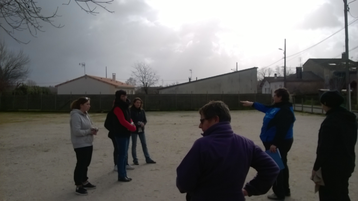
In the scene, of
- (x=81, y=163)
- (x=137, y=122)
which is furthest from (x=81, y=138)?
(x=137, y=122)

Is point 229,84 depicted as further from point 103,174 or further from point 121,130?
point 121,130

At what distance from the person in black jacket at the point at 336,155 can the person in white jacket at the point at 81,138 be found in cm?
378

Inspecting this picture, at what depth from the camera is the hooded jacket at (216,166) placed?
2121 mm

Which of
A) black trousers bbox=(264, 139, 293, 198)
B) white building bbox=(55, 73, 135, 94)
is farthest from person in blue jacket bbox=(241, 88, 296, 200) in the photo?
white building bbox=(55, 73, 135, 94)

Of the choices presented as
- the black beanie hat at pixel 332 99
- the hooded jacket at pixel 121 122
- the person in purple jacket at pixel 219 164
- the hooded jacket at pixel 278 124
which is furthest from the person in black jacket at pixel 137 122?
the person in purple jacket at pixel 219 164

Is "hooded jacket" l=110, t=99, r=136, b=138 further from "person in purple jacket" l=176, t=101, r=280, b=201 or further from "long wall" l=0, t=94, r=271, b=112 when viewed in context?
"long wall" l=0, t=94, r=271, b=112

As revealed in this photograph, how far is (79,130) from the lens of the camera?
17.2 ft

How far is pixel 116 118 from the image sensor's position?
5.97 meters

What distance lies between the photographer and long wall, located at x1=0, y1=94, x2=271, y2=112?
34812mm

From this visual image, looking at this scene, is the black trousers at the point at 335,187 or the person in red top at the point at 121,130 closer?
the black trousers at the point at 335,187

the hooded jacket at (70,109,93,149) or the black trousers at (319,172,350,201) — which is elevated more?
the hooded jacket at (70,109,93,149)

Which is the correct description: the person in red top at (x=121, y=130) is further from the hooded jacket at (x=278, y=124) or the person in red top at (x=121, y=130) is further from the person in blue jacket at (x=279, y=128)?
the hooded jacket at (x=278, y=124)

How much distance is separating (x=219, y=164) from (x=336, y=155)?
199cm

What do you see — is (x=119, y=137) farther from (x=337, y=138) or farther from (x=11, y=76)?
(x=11, y=76)
